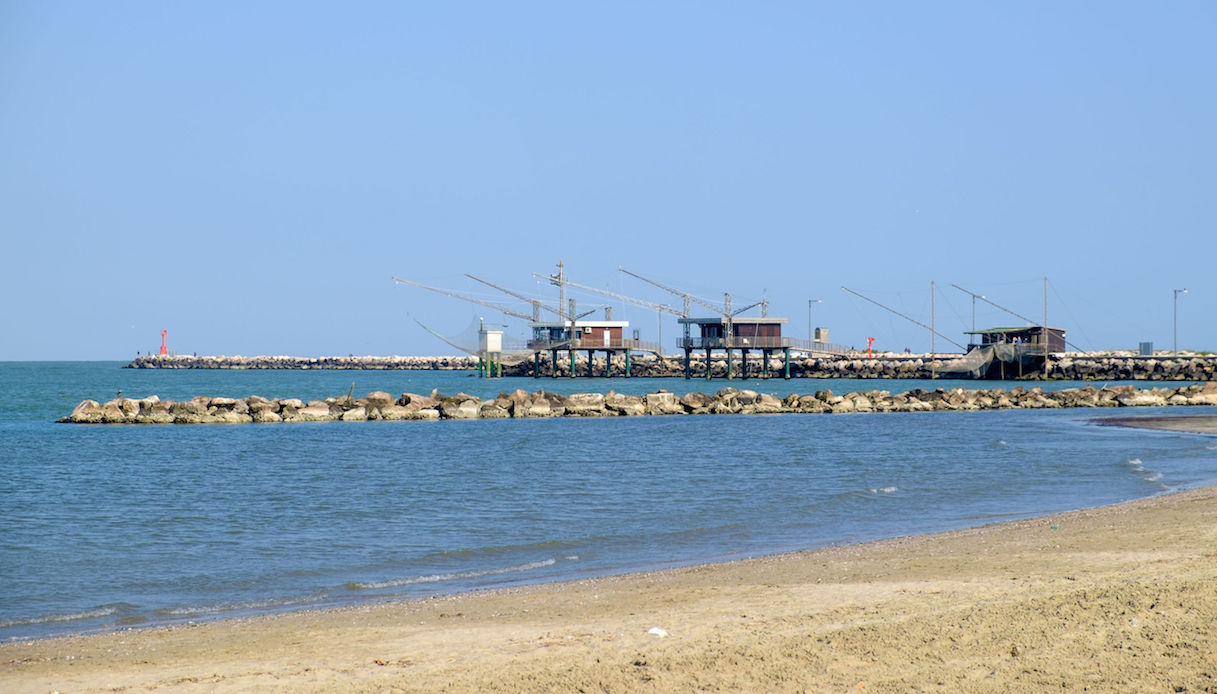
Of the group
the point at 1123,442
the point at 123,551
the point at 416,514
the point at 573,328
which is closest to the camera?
the point at 123,551

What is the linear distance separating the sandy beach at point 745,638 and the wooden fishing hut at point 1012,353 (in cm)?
9720

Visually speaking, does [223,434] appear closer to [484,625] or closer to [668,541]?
[668,541]

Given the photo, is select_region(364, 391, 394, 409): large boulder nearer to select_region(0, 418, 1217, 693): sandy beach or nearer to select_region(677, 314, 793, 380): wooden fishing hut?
select_region(0, 418, 1217, 693): sandy beach

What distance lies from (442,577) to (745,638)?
19.4 feet

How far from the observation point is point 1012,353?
4139 inches

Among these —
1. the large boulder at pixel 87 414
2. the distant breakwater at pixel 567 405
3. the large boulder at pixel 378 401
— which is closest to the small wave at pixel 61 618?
the distant breakwater at pixel 567 405

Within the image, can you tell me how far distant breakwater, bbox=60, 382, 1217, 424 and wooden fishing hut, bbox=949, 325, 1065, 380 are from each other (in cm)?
3877

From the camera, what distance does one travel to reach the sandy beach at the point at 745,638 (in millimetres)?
7941

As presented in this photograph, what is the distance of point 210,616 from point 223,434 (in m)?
30.6

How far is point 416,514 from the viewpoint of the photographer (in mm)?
20203

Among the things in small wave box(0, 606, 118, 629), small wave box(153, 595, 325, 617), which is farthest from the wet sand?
small wave box(0, 606, 118, 629)

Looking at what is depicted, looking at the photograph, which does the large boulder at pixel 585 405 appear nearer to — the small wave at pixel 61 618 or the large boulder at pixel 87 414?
the large boulder at pixel 87 414

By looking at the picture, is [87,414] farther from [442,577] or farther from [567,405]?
[442,577]

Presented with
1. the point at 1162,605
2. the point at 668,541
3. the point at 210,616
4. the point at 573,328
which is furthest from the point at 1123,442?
the point at 573,328
